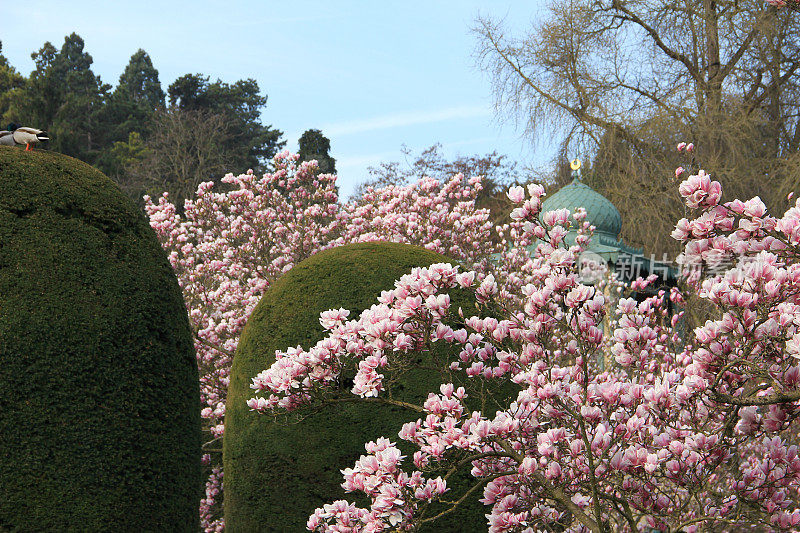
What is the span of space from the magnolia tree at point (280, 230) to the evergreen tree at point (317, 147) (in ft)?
83.1

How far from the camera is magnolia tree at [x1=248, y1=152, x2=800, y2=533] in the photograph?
3.01 m

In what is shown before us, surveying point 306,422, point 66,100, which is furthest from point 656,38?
point 66,100

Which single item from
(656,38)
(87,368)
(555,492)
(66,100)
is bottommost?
(555,492)

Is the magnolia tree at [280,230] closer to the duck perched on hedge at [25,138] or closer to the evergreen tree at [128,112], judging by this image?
the duck perched on hedge at [25,138]

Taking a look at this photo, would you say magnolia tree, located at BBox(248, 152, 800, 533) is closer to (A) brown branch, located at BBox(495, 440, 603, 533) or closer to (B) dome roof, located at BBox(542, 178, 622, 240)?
(A) brown branch, located at BBox(495, 440, 603, 533)

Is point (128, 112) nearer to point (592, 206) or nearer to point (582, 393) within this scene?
point (592, 206)

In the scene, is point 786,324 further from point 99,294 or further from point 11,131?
point 11,131

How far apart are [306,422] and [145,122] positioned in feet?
125

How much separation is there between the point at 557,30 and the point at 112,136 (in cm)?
3079

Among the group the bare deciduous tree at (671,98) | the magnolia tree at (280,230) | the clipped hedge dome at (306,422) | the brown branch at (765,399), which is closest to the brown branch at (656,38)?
the bare deciduous tree at (671,98)

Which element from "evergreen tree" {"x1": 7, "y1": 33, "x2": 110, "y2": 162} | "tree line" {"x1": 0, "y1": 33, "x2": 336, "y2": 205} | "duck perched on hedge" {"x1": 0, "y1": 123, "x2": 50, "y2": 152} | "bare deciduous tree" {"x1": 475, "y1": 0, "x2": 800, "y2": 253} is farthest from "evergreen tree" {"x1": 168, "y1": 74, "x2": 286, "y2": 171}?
"duck perched on hedge" {"x1": 0, "y1": 123, "x2": 50, "y2": 152}

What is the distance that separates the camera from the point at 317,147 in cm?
3659

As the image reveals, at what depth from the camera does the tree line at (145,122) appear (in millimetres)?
29734

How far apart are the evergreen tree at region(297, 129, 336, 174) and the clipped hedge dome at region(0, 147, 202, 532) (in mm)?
31520
